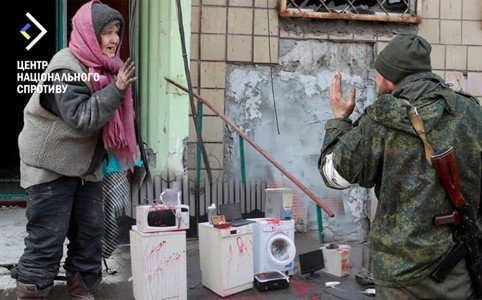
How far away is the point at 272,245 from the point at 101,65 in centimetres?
214

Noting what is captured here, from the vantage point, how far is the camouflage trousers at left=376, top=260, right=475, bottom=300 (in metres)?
2.27

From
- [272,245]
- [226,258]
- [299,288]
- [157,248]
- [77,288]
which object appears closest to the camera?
[77,288]

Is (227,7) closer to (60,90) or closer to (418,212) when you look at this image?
(60,90)

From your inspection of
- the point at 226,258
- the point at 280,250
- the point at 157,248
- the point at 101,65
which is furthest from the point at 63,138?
the point at 280,250

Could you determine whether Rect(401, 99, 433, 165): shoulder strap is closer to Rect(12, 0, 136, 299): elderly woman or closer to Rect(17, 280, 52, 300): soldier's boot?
Rect(12, 0, 136, 299): elderly woman

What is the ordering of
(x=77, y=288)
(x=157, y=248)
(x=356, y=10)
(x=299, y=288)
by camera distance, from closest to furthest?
(x=77, y=288), (x=157, y=248), (x=299, y=288), (x=356, y=10)

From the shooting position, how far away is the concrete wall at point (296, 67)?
18.9 feet

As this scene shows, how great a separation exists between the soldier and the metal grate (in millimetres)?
3557

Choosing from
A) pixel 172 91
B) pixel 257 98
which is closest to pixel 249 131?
pixel 257 98

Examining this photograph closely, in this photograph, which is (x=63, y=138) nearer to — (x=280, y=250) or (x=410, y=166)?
(x=410, y=166)

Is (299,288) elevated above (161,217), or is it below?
below

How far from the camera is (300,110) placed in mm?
6027

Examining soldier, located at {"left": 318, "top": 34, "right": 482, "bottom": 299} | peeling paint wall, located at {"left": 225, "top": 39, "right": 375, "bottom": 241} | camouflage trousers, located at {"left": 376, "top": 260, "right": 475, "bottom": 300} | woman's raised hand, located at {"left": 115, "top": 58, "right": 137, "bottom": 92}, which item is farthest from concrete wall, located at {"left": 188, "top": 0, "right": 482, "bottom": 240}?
camouflage trousers, located at {"left": 376, "top": 260, "right": 475, "bottom": 300}

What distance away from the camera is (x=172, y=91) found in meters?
5.20
